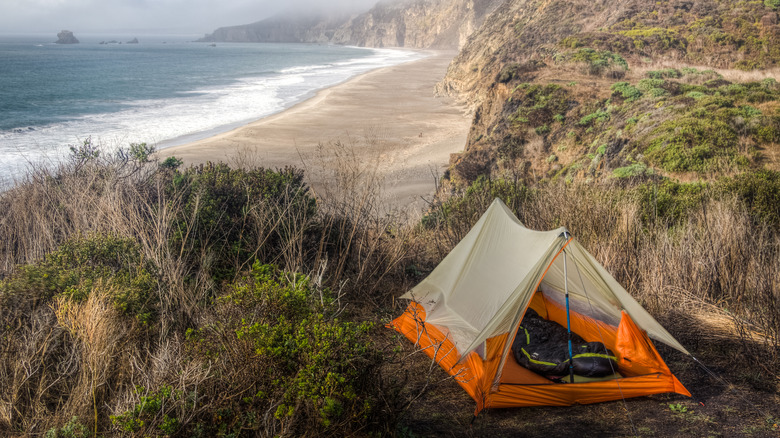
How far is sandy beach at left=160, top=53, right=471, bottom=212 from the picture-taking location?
17000 millimetres

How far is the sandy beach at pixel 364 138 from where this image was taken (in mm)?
17000

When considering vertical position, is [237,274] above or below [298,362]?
below

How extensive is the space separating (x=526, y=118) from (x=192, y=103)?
84.0 feet

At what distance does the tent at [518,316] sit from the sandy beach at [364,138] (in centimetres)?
470

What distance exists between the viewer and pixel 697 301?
5.89m

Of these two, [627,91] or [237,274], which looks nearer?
[237,274]

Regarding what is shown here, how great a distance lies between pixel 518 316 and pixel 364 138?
19.6 metres

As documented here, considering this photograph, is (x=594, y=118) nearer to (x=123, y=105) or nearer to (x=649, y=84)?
(x=649, y=84)

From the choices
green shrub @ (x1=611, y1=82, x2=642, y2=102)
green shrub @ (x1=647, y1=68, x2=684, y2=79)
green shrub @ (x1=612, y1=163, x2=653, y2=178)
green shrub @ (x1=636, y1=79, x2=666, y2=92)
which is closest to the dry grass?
green shrub @ (x1=612, y1=163, x2=653, y2=178)

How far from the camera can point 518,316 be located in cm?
503

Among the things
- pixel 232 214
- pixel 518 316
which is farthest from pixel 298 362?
pixel 232 214

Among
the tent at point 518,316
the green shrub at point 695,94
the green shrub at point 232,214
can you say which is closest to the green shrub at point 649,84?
the green shrub at point 695,94

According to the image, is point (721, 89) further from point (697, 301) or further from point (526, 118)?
point (697, 301)

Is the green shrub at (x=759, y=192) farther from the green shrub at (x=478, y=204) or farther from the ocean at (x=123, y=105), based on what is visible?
the ocean at (x=123, y=105)
